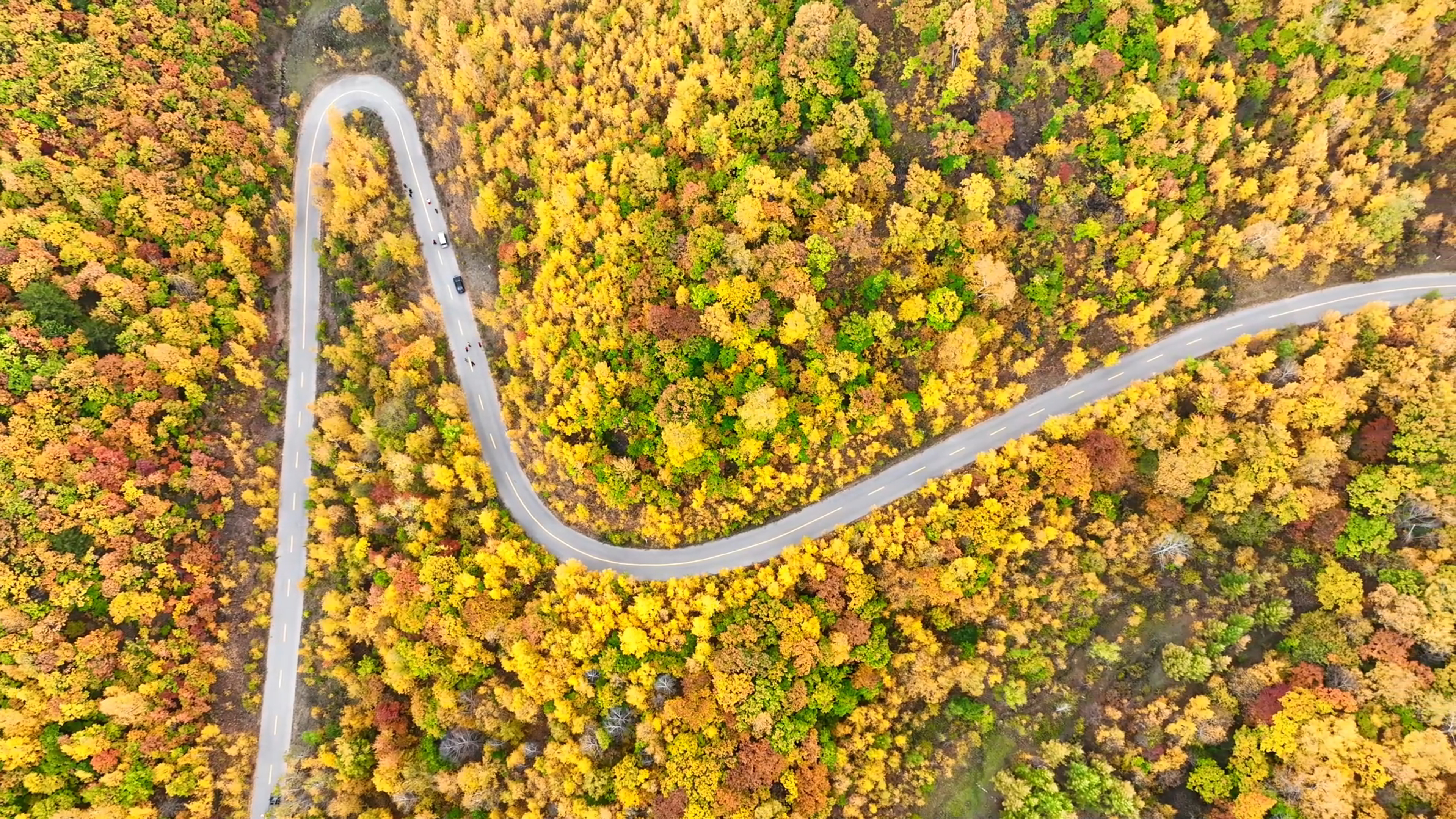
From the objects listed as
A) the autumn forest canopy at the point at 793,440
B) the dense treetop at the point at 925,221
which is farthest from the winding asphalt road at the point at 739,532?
the dense treetop at the point at 925,221

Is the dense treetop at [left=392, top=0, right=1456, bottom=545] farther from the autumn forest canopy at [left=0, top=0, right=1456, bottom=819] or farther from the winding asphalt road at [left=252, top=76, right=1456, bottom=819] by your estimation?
the winding asphalt road at [left=252, top=76, right=1456, bottom=819]

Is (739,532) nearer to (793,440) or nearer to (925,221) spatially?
(793,440)

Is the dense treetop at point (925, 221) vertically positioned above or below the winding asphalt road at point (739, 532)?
above

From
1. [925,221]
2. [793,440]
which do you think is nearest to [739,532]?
[793,440]

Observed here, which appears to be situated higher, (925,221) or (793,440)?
(925,221)

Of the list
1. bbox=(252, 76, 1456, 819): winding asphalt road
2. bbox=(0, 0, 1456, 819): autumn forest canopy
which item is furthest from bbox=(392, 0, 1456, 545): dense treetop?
bbox=(252, 76, 1456, 819): winding asphalt road

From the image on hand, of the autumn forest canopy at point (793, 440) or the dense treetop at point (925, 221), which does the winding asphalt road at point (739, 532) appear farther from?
the dense treetop at point (925, 221)

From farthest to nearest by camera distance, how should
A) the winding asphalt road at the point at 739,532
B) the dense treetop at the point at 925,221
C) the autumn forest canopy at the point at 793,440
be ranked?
the winding asphalt road at the point at 739,532 < the dense treetop at the point at 925,221 < the autumn forest canopy at the point at 793,440

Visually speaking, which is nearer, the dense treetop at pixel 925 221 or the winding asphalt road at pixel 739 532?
the dense treetop at pixel 925 221

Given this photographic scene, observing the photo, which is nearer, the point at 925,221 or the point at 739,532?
the point at 925,221
